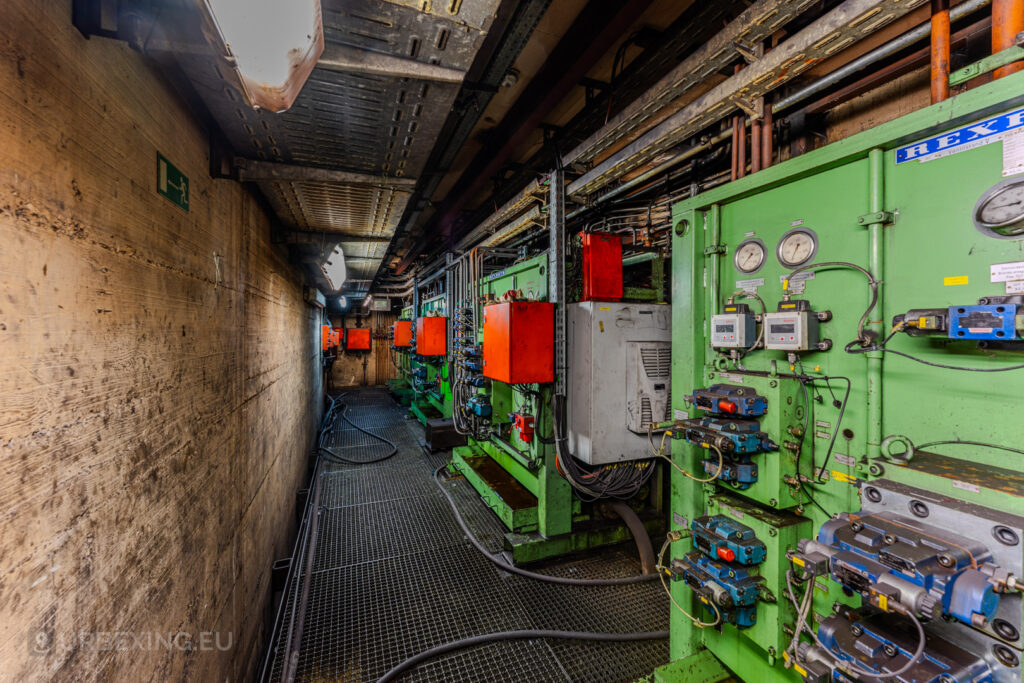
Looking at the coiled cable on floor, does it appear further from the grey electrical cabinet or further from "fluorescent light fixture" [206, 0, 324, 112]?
"fluorescent light fixture" [206, 0, 324, 112]

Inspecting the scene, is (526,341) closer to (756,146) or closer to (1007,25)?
(756,146)

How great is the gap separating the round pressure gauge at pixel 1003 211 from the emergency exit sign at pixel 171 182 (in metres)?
2.62

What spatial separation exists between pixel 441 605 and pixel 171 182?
2.80 metres

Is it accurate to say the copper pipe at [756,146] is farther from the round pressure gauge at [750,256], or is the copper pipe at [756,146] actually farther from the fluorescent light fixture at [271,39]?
the fluorescent light fixture at [271,39]

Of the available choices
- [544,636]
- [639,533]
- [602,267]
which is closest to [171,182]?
[602,267]

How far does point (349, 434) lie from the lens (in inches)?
263

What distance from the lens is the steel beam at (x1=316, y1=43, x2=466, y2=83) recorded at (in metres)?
1.10

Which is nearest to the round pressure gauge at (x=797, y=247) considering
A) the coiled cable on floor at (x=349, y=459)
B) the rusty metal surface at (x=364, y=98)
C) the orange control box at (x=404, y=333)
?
the rusty metal surface at (x=364, y=98)

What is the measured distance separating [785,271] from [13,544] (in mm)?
2438

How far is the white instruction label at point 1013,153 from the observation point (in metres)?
1.07

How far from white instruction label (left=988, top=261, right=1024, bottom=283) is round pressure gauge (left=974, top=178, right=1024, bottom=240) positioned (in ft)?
0.24

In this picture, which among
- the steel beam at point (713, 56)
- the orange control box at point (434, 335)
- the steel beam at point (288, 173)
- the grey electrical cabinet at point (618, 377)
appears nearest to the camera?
the steel beam at point (713, 56)

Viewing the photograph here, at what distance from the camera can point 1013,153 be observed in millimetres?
1080

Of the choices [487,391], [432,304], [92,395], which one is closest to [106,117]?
[92,395]
